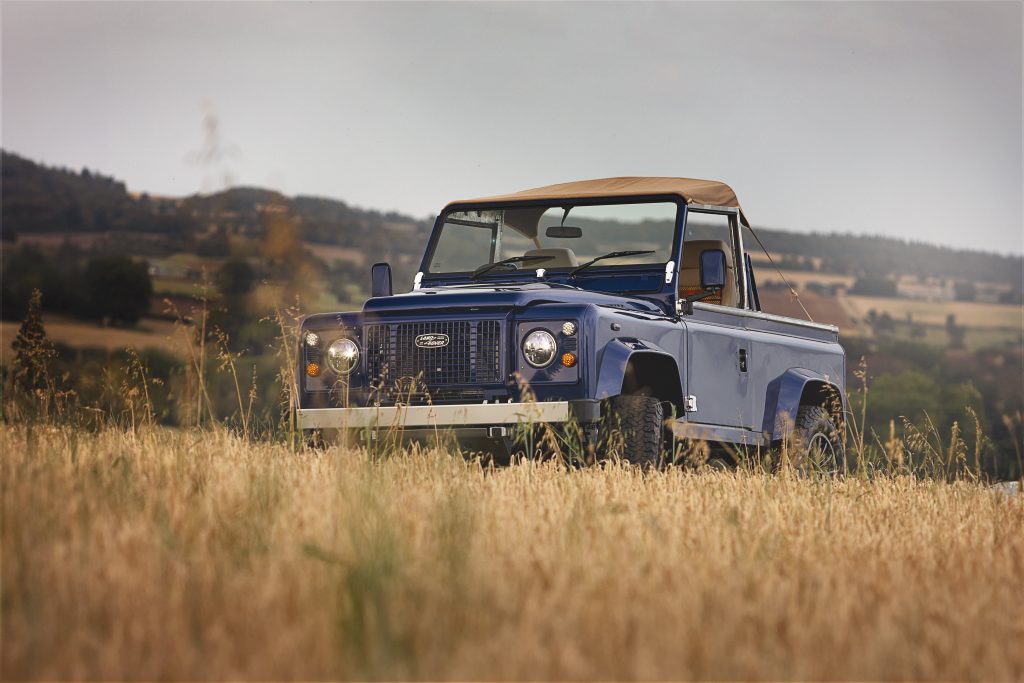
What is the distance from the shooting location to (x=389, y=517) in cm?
493

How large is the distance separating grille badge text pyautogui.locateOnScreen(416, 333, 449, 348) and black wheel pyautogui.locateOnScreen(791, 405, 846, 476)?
123 inches

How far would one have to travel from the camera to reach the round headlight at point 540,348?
7645 mm

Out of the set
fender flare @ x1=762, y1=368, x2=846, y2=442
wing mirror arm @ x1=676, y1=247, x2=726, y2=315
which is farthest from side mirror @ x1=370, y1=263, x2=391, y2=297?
fender flare @ x1=762, y1=368, x2=846, y2=442

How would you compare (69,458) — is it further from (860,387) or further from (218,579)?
(860,387)

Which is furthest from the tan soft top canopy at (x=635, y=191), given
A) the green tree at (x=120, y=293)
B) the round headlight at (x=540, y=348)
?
the green tree at (x=120, y=293)

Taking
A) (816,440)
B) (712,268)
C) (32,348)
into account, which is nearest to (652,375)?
(712,268)

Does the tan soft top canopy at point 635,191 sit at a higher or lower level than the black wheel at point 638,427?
higher

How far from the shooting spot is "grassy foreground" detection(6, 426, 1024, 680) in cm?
348

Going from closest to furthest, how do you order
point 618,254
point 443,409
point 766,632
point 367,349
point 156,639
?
point 156,639 < point 766,632 < point 443,409 < point 367,349 < point 618,254

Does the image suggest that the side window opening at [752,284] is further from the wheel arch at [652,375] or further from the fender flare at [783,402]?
the wheel arch at [652,375]

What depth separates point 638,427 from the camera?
8.02 metres

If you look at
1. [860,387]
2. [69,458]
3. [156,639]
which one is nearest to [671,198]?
[860,387]

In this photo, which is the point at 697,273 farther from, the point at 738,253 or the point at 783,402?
the point at 783,402

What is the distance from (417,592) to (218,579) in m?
0.61
